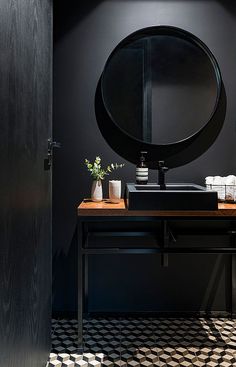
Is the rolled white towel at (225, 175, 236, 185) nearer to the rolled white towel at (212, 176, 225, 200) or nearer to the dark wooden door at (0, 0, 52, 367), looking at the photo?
the rolled white towel at (212, 176, 225, 200)

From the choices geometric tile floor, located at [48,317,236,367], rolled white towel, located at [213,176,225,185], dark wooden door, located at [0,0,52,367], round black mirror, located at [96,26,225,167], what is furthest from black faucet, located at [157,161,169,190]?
geometric tile floor, located at [48,317,236,367]

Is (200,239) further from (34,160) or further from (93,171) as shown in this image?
(34,160)

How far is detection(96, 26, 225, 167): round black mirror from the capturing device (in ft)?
7.79

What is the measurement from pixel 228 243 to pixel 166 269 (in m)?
0.46

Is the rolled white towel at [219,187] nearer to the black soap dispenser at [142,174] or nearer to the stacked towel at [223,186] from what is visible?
the stacked towel at [223,186]

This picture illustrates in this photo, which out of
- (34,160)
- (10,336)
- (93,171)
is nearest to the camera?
(10,336)

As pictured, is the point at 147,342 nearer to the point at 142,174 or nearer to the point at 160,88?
the point at 142,174

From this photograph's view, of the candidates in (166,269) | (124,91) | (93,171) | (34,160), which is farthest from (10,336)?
(124,91)

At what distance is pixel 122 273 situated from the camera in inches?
96.3

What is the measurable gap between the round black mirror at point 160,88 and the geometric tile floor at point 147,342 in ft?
3.87

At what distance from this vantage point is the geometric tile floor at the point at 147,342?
1.88m

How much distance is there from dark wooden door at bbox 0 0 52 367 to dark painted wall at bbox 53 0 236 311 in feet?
1.80

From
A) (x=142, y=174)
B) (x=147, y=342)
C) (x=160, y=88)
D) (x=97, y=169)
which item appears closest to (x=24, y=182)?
(x=97, y=169)

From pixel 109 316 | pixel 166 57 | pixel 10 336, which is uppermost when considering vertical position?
pixel 166 57
